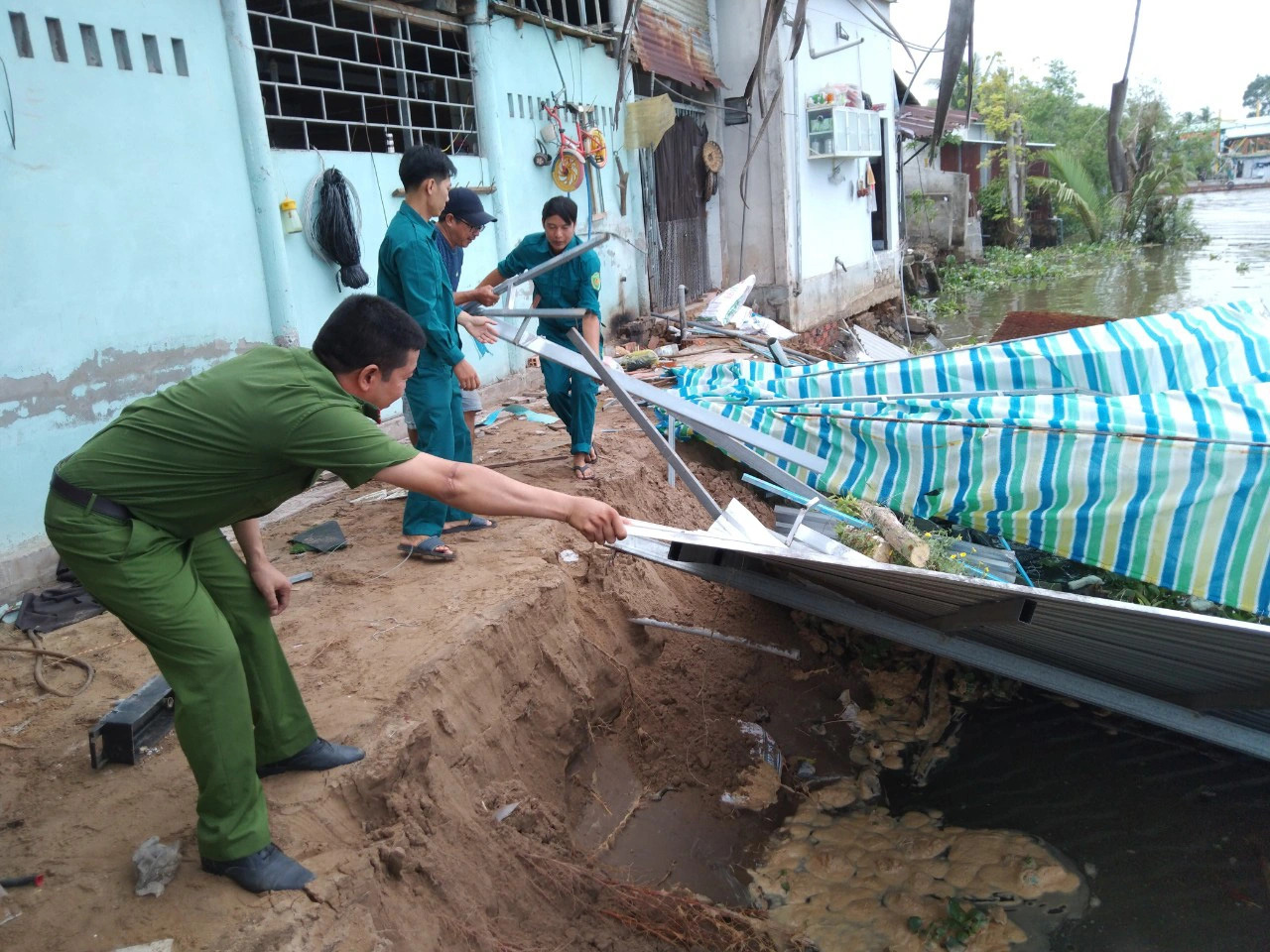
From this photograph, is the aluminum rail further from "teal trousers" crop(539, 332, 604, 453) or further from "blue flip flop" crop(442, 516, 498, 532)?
"blue flip flop" crop(442, 516, 498, 532)

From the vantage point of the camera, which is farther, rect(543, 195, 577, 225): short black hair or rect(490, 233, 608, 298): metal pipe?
rect(543, 195, 577, 225): short black hair

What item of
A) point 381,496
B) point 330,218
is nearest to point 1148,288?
point 330,218

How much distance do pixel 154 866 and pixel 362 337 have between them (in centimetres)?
146

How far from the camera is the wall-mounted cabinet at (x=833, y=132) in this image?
40.1 ft

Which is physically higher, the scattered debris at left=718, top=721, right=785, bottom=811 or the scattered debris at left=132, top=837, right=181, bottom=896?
the scattered debris at left=132, top=837, right=181, bottom=896

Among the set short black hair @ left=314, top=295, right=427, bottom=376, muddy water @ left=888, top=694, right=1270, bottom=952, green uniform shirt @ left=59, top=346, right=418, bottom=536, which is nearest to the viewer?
green uniform shirt @ left=59, top=346, right=418, bottom=536

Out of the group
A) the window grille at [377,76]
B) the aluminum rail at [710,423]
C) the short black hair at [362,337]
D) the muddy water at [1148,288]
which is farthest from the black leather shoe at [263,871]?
the muddy water at [1148,288]

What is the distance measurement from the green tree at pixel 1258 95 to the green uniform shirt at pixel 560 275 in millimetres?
89227

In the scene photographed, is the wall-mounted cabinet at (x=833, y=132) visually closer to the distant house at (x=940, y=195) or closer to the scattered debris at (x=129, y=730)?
the distant house at (x=940, y=195)

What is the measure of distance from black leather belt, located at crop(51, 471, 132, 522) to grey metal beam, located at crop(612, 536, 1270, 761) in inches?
71.4

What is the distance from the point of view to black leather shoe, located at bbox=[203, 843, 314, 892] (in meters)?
2.39

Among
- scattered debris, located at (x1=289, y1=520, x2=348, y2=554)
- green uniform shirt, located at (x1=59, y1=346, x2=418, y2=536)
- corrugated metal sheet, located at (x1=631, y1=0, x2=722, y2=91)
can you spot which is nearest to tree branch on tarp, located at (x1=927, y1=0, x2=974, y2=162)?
green uniform shirt, located at (x1=59, y1=346, x2=418, y2=536)

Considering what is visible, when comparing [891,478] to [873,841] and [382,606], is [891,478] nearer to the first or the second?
[873,841]

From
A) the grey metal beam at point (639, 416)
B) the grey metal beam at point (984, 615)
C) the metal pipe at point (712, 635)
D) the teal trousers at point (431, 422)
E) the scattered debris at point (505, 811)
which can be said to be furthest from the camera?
the metal pipe at point (712, 635)
